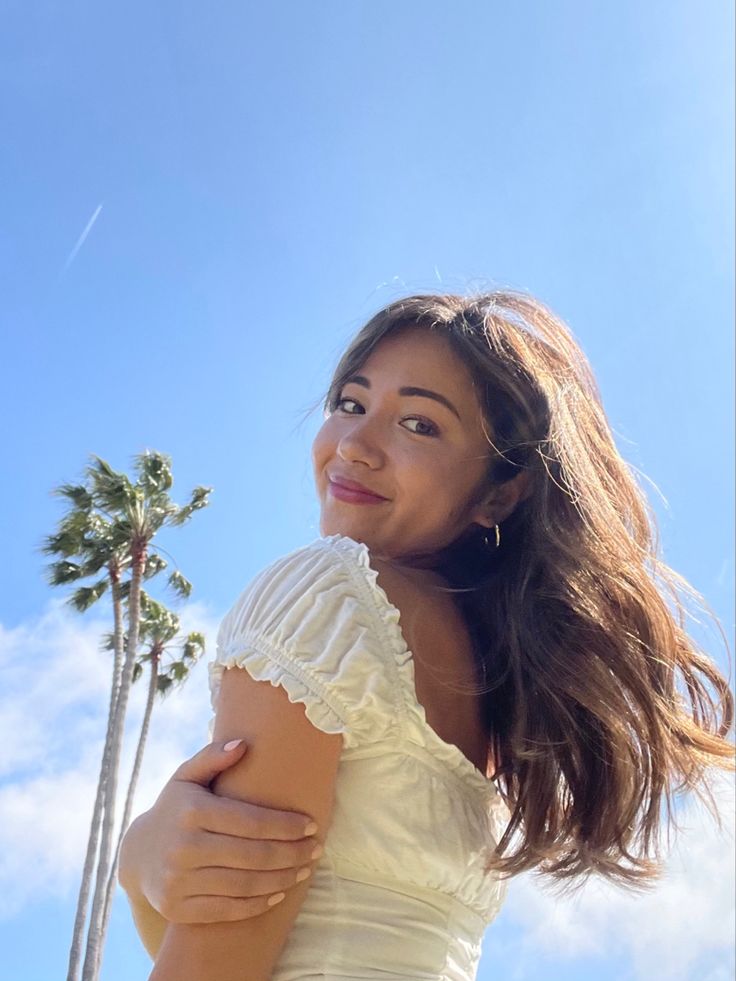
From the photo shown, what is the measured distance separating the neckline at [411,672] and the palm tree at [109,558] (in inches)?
571

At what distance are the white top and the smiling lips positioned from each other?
1.17 ft

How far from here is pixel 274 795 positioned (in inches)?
47.8

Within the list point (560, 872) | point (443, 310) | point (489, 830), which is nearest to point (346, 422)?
point (443, 310)

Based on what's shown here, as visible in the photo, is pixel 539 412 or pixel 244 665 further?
pixel 539 412

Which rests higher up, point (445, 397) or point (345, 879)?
point (445, 397)

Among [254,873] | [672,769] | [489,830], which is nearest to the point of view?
[254,873]

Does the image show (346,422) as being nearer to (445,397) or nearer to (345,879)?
(445,397)

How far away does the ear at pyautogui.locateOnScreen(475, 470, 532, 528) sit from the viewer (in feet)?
6.43

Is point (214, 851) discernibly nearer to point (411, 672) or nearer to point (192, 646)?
point (411, 672)

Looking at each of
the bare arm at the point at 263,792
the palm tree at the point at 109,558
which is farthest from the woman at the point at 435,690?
the palm tree at the point at 109,558

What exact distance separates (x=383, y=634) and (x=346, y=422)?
0.71 meters

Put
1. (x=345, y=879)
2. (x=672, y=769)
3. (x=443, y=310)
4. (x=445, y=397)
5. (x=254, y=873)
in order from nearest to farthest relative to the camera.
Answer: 1. (x=254, y=873)
2. (x=345, y=879)
3. (x=672, y=769)
4. (x=445, y=397)
5. (x=443, y=310)

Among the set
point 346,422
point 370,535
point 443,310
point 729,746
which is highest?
point 443,310

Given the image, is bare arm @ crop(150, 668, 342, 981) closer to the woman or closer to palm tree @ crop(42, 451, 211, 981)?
the woman
